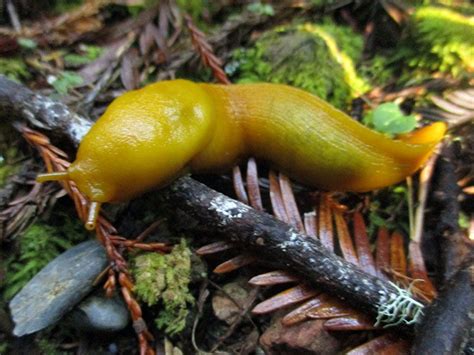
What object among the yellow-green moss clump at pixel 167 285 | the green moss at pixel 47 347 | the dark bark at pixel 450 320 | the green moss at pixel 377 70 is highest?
the green moss at pixel 377 70

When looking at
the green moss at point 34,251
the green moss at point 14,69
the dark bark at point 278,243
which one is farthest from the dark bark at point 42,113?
the dark bark at point 278,243

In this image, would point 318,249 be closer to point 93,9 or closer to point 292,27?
point 292,27

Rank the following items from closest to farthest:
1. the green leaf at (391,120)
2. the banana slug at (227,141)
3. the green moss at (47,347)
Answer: the green moss at (47,347) → the banana slug at (227,141) → the green leaf at (391,120)

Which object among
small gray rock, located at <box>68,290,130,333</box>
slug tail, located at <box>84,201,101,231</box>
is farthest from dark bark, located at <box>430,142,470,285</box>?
slug tail, located at <box>84,201,101,231</box>

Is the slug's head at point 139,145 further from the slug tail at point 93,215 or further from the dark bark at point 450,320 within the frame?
the dark bark at point 450,320

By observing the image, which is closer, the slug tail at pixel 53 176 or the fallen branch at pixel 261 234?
the fallen branch at pixel 261 234

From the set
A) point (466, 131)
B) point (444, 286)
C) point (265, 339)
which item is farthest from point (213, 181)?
point (466, 131)

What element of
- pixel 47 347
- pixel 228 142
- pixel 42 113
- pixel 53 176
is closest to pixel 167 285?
pixel 47 347

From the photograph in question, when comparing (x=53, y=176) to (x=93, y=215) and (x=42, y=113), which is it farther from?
(x=42, y=113)
